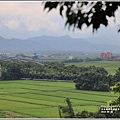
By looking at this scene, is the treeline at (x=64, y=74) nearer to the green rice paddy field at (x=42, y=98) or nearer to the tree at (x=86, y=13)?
the green rice paddy field at (x=42, y=98)

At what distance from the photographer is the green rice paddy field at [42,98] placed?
355cm

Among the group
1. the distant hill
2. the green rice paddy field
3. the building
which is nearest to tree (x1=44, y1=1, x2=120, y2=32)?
the distant hill

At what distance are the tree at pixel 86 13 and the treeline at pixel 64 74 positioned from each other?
258cm

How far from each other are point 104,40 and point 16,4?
1361 mm

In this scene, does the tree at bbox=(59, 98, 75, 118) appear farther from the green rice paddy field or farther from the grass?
the grass

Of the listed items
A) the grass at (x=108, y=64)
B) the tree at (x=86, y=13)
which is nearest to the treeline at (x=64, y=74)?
the grass at (x=108, y=64)

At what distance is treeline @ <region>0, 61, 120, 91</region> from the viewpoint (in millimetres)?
3578

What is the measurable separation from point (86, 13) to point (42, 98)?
2.94 metres

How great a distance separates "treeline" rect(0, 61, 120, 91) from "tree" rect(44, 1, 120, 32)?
2.58 metres

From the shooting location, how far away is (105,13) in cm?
95

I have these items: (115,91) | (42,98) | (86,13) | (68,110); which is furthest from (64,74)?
(86,13)

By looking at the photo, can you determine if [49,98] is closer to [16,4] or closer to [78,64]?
[78,64]

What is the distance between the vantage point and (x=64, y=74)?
3854mm

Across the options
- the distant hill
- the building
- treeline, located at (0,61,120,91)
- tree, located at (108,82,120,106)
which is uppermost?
the distant hill
